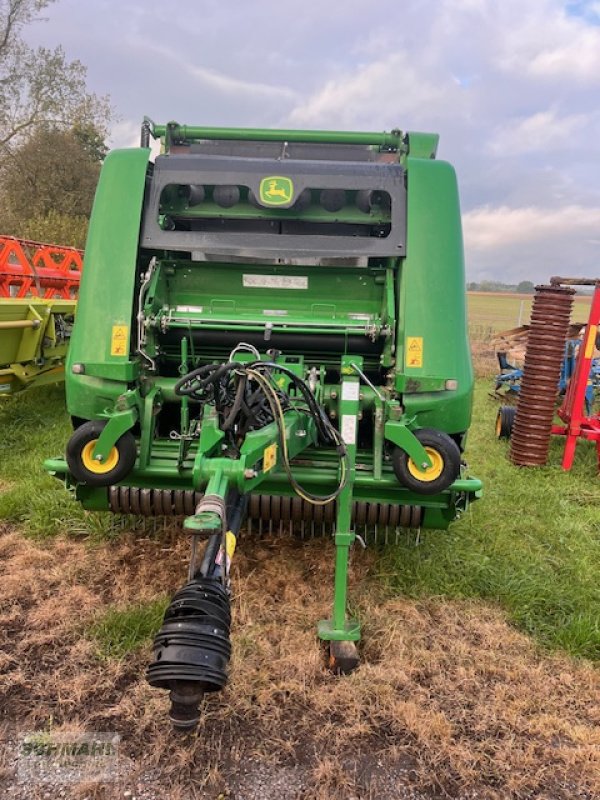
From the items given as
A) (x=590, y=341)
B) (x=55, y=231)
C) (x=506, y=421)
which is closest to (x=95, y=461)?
(x=590, y=341)

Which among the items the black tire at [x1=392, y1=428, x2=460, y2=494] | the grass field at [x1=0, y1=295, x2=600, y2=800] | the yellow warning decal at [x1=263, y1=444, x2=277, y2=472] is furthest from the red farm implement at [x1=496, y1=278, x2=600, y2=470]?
the yellow warning decal at [x1=263, y1=444, x2=277, y2=472]

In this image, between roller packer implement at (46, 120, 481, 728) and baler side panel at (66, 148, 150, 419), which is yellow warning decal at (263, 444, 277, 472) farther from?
baler side panel at (66, 148, 150, 419)

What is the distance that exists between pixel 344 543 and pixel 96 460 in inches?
46.0

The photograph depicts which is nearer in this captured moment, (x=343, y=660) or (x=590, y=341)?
(x=343, y=660)

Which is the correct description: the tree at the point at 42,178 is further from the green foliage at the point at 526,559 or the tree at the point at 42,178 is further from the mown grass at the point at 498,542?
the green foliage at the point at 526,559

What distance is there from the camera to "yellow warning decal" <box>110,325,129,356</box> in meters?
3.06

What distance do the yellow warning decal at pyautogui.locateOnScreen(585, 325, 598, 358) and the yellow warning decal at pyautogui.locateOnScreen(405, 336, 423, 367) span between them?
3302 mm

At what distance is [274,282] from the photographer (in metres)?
3.60

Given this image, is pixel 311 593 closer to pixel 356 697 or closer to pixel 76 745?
pixel 356 697

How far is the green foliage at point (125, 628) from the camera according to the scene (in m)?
2.65

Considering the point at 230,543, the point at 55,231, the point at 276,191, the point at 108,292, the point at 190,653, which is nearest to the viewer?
the point at 190,653

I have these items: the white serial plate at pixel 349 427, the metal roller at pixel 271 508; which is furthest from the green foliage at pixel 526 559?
the white serial plate at pixel 349 427

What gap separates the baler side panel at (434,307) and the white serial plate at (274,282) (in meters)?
0.60

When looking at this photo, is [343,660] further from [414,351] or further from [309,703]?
[414,351]
